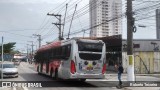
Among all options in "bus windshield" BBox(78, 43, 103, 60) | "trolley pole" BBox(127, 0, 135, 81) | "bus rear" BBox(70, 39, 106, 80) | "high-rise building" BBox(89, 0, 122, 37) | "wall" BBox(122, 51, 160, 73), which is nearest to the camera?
"bus rear" BBox(70, 39, 106, 80)

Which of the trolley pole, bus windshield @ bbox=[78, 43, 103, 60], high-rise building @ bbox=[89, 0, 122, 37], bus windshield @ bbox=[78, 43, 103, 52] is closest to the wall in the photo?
high-rise building @ bbox=[89, 0, 122, 37]

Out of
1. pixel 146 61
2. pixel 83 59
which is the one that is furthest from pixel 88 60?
pixel 146 61

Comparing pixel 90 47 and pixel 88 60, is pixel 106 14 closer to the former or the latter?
pixel 90 47

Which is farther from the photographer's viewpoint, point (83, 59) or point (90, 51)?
point (90, 51)

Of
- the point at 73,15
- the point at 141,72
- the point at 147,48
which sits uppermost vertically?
the point at 73,15

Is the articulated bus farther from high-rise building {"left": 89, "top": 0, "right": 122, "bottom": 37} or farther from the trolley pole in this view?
high-rise building {"left": 89, "top": 0, "right": 122, "bottom": 37}

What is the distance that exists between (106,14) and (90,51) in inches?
487

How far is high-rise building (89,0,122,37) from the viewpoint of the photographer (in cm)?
3101

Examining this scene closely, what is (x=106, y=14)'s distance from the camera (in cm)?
3556

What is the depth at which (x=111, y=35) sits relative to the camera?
5191 centimetres

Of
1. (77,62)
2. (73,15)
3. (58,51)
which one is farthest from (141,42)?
(77,62)

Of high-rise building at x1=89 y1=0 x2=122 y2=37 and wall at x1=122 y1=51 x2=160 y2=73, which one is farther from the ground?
high-rise building at x1=89 y1=0 x2=122 y2=37

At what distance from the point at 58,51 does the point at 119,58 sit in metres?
23.5

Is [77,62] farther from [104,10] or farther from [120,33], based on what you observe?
[120,33]
